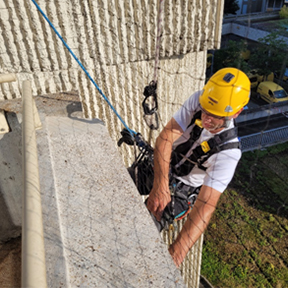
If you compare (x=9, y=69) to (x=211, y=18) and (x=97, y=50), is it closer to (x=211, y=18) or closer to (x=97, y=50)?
(x=97, y=50)

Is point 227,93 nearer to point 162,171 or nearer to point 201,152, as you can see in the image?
point 201,152

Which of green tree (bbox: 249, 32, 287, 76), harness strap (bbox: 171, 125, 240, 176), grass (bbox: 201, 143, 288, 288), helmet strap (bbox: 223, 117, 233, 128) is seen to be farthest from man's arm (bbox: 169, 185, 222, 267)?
green tree (bbox: 249, 32, 287, 76)

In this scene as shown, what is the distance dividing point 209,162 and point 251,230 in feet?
34.8

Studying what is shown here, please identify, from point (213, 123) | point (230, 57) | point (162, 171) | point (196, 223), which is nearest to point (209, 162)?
point (213, 123)

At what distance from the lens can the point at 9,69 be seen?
11.7 feet

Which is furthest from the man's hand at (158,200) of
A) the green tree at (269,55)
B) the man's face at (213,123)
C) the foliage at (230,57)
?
the green tree at (269,55)

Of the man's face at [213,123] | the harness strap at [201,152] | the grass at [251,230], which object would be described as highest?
the man's face at [213,123]

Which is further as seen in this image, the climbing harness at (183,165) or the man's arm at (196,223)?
the climbing harness at (183,165)

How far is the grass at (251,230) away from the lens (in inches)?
415

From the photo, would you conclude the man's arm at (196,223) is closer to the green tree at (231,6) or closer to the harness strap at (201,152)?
the harness strap at (201,152)

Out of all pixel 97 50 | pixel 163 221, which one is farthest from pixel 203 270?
pixel 97 50

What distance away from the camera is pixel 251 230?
11.9 meters

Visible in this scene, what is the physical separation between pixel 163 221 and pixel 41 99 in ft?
6.60

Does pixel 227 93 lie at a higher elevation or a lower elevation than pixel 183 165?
higher
